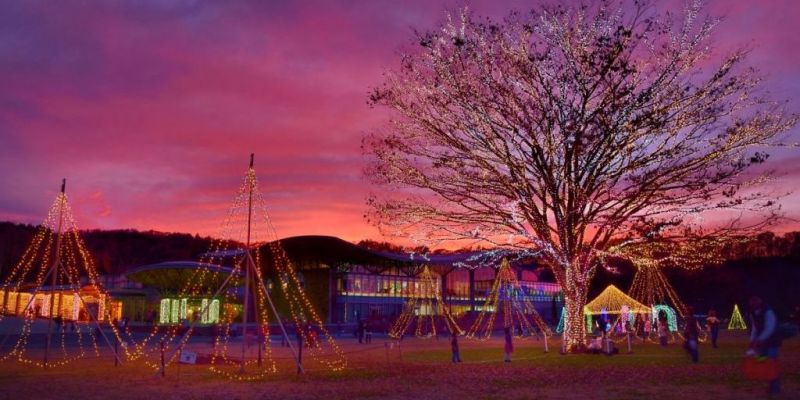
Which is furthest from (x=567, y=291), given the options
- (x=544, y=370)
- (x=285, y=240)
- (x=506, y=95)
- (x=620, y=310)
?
(x=285, y=240)

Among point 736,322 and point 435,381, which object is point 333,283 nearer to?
point 736,322

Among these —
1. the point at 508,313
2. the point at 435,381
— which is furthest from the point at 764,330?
the point at 508,313

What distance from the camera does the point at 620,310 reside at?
4319 cm

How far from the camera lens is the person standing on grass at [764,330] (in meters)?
11.1

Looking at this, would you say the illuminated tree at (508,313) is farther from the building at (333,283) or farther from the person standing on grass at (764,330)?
the person standing on grass at (764,330)

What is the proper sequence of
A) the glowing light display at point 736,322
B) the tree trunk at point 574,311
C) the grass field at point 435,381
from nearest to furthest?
the grass field at point 435,381, the tree trunk at point 574,311, the glowing light display at point 736,322

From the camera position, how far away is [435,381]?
18.0 meters

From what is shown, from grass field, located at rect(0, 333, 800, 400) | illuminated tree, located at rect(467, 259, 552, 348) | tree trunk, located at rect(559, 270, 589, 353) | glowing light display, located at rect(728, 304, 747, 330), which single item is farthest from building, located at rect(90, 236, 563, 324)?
grass field, located at rect(0, 333, 800, 400)

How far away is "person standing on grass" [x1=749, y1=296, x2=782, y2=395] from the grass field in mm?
2257

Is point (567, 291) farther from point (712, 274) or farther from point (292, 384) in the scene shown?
point (712, 274)

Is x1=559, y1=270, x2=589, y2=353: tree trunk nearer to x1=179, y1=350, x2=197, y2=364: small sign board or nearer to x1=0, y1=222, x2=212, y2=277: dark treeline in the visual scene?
x1=179, y1=350, x2=197, y2=364: small sign board

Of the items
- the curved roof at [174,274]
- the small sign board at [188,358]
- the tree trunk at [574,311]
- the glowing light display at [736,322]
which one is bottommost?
the glowing light display at [736,322]

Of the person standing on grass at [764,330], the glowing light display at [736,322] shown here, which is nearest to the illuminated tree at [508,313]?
the person standing on grass at [764,330]

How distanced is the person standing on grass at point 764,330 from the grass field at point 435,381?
2257mm
